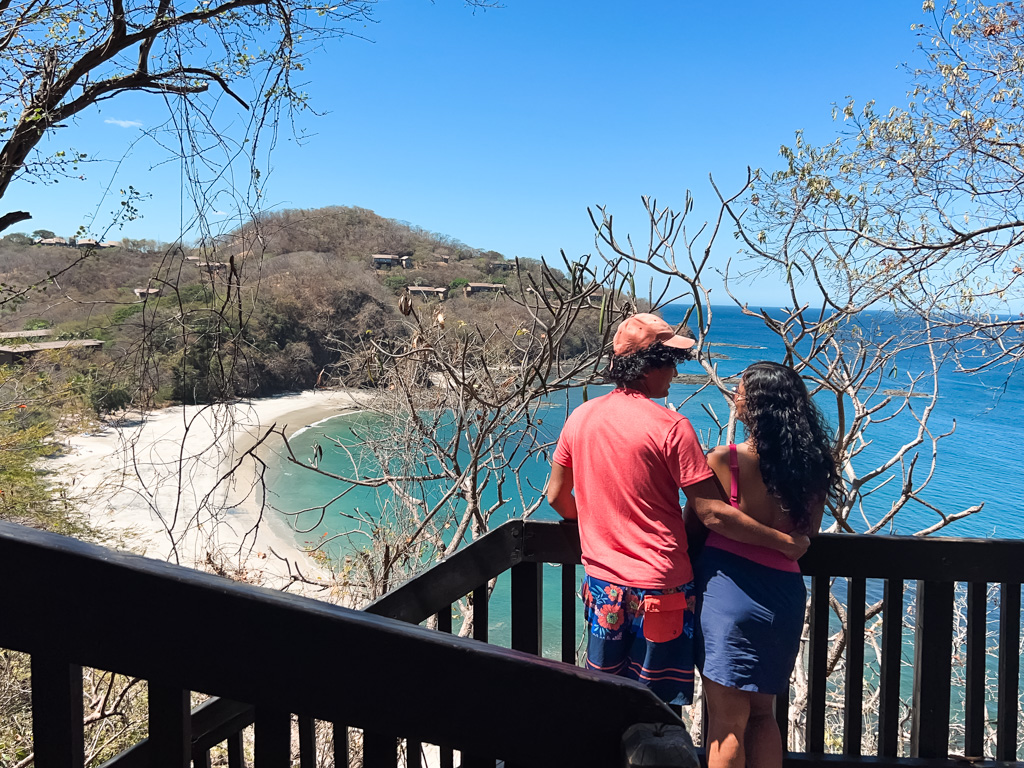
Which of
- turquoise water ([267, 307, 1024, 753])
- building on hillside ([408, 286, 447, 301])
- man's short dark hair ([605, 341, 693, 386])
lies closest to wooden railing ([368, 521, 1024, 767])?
man's short dark hair ([605, 341, 693, 386])

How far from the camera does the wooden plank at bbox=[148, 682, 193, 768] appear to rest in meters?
0.50

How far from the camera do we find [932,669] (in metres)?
1.83

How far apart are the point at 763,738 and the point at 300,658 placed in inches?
62.5

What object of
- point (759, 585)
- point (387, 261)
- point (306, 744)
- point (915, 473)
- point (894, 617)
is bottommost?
point (915, 473)

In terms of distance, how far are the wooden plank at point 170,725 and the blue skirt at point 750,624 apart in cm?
139

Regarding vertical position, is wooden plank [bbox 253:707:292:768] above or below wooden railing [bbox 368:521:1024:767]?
above

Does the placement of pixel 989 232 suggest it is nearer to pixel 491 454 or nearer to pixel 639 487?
pixel 491 454

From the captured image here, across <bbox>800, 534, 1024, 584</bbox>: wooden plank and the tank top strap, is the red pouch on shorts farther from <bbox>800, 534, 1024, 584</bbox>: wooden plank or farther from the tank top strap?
<bbox>800, 534, 1024, 584</bbox>: wooden plank

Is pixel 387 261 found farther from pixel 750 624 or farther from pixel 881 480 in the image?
pixel 881 480

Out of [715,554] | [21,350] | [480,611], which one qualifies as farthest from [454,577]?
[21,350]

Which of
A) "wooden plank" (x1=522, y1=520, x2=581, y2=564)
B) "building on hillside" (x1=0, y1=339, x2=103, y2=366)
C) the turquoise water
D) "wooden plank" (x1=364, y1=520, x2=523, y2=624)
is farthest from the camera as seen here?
the turquoise water

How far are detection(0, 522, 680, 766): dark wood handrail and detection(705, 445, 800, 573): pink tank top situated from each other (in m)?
1.25

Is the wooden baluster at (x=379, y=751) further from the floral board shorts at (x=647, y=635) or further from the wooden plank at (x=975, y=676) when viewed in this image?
the wooden plank at (x=975, y=676)

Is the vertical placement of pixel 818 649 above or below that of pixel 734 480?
below
